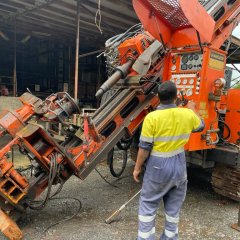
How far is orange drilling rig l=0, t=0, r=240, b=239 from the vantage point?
11.0 feet

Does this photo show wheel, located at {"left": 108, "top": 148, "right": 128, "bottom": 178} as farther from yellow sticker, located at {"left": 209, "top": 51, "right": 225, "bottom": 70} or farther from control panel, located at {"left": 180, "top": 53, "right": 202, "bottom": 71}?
yellow sticker, located at {"left": 209, "top": 51, "right": 225, "bottom": 70}

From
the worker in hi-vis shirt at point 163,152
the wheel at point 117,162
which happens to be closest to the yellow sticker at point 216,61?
the worker in hi-vis shirt at point 163,152

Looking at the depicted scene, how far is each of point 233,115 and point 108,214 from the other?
2.50m

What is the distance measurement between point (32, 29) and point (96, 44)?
2.40 m

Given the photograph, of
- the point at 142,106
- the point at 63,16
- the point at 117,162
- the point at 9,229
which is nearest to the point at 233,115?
the point at 142,106

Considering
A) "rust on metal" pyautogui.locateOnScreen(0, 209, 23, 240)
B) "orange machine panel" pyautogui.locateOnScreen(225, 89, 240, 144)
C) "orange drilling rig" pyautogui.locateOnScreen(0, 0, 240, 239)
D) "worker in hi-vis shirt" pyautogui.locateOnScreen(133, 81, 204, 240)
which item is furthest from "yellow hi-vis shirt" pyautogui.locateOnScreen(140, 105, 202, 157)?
"orange machine panel" pyautogui.locateOnScreen(225, 89, 240, 144)

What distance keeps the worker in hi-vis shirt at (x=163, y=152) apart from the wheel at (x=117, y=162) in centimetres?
219

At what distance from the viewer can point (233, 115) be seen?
4.79 m

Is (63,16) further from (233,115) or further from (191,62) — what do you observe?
(233,115)

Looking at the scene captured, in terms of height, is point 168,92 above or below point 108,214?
above

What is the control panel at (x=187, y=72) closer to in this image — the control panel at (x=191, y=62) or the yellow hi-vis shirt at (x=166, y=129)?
the control panel at (x=191, y=62)

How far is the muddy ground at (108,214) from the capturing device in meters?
3.49

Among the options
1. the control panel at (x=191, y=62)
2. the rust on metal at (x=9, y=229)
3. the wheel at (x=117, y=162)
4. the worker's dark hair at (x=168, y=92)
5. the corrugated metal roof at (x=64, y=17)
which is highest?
the corrugated metal roof at (x=64, y=17)

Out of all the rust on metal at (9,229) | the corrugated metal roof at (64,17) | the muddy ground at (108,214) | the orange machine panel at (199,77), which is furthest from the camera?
the corrugated metal roof at (64,17)
